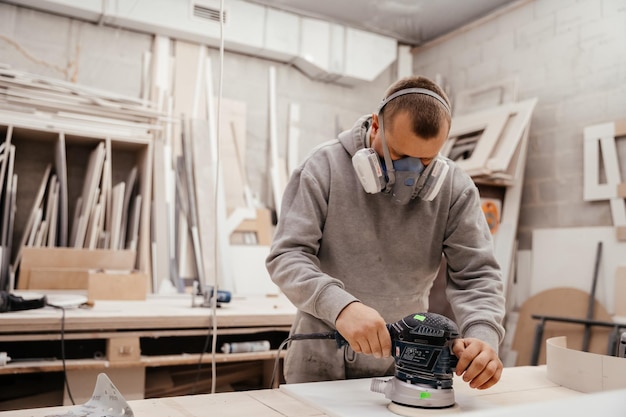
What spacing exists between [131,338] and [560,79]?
303cm

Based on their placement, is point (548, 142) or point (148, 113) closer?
point (148, 113)

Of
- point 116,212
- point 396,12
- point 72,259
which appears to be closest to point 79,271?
point 72,259

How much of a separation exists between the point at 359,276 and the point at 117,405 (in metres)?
0.65

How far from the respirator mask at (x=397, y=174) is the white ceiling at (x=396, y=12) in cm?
274

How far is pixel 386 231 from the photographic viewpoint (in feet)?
4.58

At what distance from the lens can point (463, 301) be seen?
134 centimetres

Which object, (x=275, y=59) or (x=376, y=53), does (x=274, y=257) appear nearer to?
(x=275, y=59)

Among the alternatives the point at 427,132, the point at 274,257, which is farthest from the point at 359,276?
A: the point at 427,132

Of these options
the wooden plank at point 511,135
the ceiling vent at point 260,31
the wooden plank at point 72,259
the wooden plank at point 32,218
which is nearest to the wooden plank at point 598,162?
the wooden plank at point 511,135

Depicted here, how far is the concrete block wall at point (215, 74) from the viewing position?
3307mm

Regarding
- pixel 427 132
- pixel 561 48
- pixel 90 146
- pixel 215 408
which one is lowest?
pixel 215 408

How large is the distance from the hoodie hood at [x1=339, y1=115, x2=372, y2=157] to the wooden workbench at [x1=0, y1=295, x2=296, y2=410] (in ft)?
3.89

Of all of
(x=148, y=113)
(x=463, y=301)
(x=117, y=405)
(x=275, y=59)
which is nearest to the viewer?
(x=117, y=405)

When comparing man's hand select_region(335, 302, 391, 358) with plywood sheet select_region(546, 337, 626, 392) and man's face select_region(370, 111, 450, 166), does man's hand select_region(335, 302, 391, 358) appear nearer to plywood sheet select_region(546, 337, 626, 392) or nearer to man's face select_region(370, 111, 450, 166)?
man's face select_region(370, 111, 450, 166)
